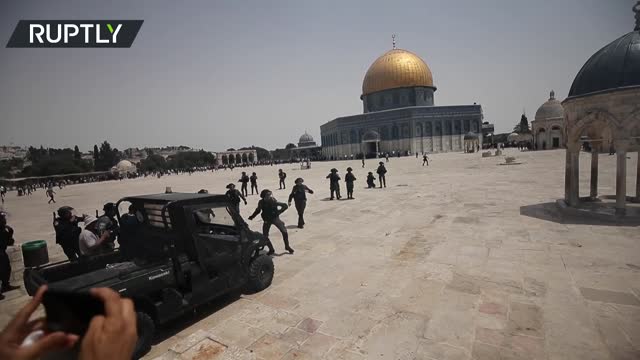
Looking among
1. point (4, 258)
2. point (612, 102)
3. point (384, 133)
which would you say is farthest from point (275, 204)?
point (384, 133)

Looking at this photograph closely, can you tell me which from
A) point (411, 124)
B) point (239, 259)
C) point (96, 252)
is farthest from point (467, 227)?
point (411, 124)

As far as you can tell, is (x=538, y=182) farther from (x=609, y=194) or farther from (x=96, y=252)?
(x=96, y=252)

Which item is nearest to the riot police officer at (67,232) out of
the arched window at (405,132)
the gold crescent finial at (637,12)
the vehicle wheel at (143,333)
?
the vehicle wheel at (143,333)

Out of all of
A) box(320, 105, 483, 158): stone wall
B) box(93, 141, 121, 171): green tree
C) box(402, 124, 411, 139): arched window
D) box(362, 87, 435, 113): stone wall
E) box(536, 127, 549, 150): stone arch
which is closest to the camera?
box(536, 127, 549, 150): stone arch

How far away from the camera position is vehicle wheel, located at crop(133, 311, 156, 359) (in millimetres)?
3490

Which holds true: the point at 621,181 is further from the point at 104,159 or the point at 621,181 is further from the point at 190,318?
the point at 104,159

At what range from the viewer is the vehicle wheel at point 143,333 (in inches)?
137

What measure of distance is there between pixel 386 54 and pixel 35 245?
67.0 metres

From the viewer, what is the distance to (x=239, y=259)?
4.84 meters

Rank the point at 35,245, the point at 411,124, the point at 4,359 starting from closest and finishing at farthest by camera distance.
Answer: the point at 4,359, the point at 35,245, the point at 411,124

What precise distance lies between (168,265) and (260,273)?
159cm

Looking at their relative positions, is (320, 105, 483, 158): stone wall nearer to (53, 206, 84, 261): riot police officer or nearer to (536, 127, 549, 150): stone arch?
(536, 127, 549, 150): stone arch

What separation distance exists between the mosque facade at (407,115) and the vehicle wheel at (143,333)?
58.5 metres

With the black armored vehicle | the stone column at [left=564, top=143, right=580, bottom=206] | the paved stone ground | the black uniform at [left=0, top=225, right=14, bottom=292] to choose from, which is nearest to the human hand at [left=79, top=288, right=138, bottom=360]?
the black armored vehicle
